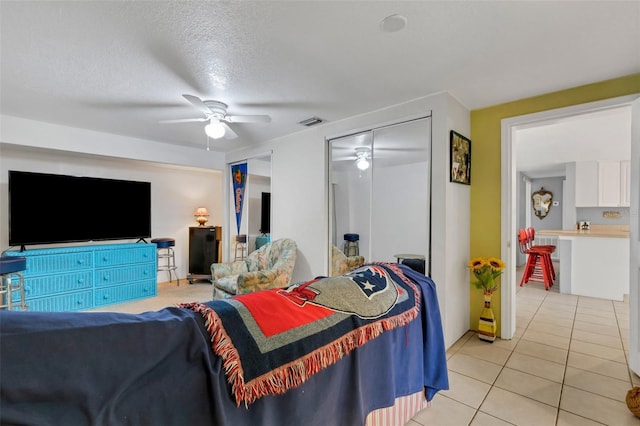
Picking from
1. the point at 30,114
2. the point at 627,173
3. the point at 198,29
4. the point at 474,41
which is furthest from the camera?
the point at 627,173

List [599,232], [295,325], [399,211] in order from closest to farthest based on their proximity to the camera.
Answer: [295,325]
[399,211]
[599,232]

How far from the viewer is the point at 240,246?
198 inches

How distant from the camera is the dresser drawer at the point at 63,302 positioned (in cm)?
351

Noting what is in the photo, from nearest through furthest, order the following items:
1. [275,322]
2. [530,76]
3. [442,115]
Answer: [275,322]
[530,76]
[442,115]

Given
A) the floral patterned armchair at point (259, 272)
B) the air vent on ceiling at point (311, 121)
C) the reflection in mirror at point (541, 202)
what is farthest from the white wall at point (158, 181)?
the reflection in mirror at point (541, 202)

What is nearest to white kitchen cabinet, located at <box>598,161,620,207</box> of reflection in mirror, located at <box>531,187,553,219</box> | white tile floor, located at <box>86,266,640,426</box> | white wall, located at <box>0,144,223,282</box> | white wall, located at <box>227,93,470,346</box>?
reflection in mirror, located at <box>531,187,553,219</box>

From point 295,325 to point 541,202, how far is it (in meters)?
9.16

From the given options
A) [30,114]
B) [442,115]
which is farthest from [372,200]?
[30,114]

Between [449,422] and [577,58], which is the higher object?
[577,58]

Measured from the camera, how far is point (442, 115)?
2625 millimetres

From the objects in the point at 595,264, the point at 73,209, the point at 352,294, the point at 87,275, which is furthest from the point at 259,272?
the point at 595,264

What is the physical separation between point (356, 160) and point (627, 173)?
586 cm

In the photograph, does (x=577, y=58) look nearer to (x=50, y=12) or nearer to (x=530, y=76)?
(x=530, y=76)

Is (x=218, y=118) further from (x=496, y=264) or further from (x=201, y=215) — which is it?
(x=201, y=215)
